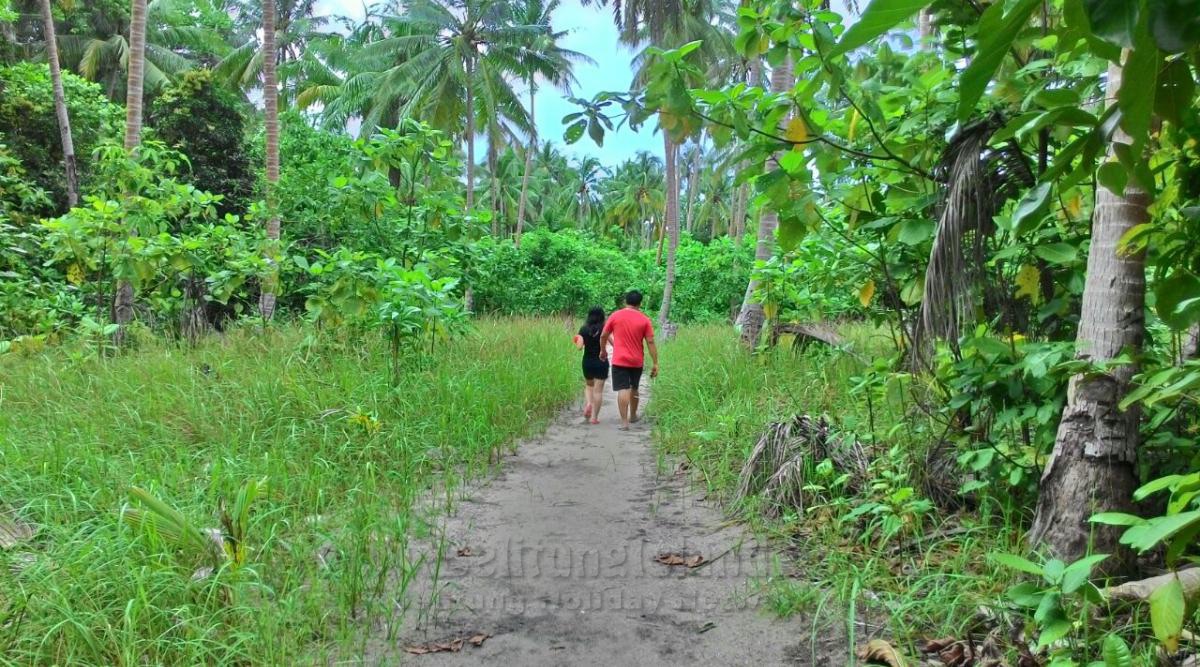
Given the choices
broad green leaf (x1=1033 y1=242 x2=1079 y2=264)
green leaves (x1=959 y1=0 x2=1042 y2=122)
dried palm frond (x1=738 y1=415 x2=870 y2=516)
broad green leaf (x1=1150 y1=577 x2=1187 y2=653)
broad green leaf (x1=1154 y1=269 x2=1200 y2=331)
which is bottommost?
dried palm frond (x1=738 y1=415 x2=870 y2=516)

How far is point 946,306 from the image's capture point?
116 inches

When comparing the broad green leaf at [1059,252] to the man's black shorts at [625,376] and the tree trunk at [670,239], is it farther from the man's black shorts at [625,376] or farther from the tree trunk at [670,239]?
the tree trunk at [670,239]

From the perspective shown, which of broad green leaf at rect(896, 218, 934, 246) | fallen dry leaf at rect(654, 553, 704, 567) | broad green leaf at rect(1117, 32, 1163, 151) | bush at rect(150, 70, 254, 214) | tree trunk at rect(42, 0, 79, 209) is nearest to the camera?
broad green leaf at rect(1117, 32, 1163, 151)

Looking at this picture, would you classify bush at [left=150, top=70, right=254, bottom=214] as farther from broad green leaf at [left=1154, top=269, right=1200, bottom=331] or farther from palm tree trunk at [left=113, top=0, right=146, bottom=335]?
broad green leaf at [left=1154, top=269, right=1200, bottom=331]

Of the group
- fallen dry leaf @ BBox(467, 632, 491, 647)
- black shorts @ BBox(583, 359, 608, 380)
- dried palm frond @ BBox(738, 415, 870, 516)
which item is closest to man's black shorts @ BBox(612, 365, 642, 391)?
black shorts @ BBox(583, 359, 608, 380)

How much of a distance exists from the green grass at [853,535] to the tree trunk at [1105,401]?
0.39m

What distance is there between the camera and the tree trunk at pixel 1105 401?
2488 mm

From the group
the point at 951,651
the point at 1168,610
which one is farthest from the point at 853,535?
the point at 1168,610

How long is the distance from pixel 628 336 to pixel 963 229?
16.4ft

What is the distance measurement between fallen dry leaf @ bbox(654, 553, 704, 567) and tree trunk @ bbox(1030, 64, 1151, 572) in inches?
64.8

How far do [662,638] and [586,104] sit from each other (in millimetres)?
2178

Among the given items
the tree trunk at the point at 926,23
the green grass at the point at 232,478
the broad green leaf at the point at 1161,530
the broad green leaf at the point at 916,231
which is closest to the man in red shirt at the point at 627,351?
the green grass at the point at 232,478

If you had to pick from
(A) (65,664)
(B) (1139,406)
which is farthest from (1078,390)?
(A) (65,664)

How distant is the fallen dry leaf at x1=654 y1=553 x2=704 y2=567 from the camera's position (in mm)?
3604
